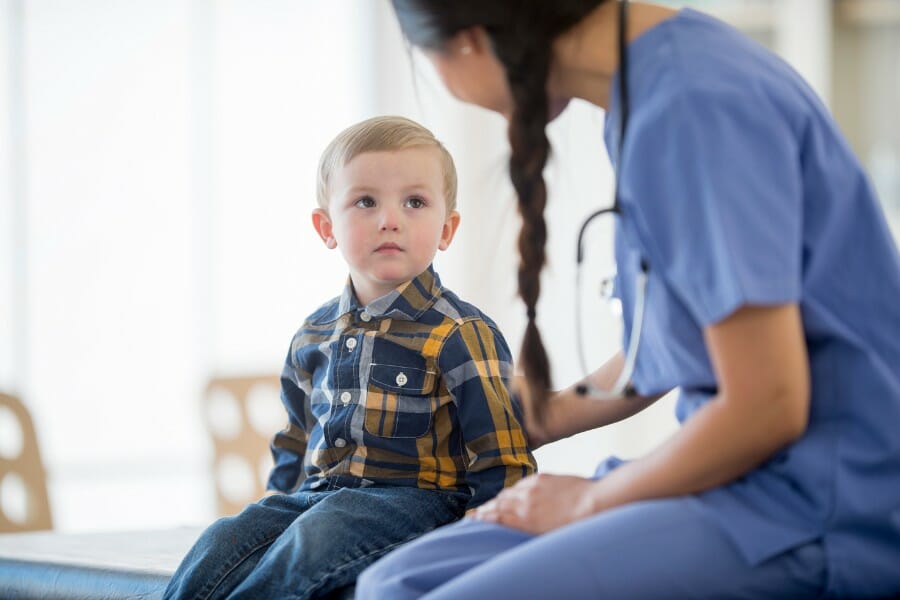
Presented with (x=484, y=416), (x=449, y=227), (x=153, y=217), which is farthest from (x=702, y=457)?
(x=153, y=217)

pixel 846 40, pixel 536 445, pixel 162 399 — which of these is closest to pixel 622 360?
pixel 536 445

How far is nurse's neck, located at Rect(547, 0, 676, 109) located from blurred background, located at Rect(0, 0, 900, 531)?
2246mm

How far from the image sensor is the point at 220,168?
12.3 feet

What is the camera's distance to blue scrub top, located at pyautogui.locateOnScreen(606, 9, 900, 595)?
0.98m

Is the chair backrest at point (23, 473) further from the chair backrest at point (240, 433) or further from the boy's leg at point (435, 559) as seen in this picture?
the boy's leg at point (435, 559)

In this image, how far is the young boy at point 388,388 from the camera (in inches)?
54.7

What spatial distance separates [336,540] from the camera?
1317 mm

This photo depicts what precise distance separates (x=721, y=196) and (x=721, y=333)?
0.37ft

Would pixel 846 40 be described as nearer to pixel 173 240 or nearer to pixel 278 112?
pixel 278 112

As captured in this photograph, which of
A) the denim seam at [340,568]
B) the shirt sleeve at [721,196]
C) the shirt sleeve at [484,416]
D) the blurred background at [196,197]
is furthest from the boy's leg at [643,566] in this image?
the blurred background at [196,197]

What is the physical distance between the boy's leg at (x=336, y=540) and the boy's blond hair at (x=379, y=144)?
42 centimetres

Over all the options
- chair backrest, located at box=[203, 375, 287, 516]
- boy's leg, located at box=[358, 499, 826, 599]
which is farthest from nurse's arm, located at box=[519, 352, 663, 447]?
chair backrest, located at box=[203, 375, 287, 516]

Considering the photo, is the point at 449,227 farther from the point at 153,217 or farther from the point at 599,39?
the point at 153,217

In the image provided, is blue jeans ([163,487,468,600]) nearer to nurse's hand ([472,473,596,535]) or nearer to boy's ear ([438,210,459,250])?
nurse's hand ([472,473,596,535])
